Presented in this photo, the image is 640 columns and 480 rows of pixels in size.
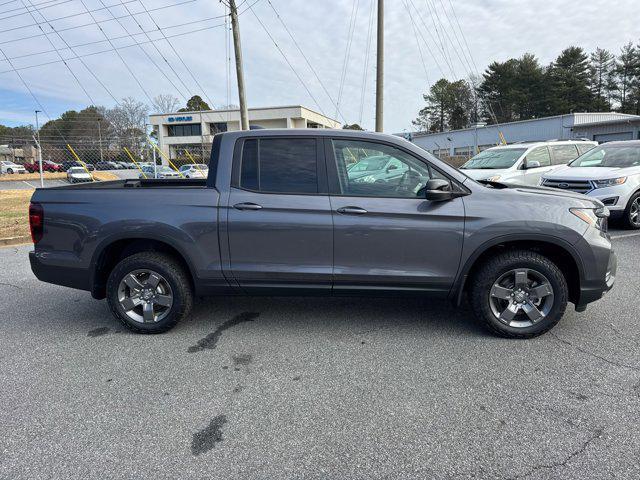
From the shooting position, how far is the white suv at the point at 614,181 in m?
8.37

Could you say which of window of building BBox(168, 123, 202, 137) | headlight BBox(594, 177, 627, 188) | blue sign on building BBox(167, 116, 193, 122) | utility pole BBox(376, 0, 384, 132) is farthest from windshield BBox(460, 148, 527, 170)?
blue sign on building BBox(167, 116, 193, 122)

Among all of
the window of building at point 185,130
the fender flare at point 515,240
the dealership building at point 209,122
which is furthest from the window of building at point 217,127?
the fender flare at point 515,240

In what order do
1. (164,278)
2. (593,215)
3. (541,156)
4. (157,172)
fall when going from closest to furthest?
(593,215), (164,278), (541,156), (157,172)

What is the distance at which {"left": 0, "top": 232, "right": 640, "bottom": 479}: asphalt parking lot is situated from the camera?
2316 mm

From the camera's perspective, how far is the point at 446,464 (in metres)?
2.28

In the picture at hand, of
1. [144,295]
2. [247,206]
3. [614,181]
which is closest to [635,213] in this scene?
[614,181]

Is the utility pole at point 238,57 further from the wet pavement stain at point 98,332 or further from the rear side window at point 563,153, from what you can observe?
the wet pavement stain at point 98,332

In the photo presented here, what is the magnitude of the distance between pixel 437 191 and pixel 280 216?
4.29ft

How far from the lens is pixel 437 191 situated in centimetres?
353

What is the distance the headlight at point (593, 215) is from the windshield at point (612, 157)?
633 cm

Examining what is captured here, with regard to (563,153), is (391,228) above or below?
below

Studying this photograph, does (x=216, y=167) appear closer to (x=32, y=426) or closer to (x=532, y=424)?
(x=32, y=426)

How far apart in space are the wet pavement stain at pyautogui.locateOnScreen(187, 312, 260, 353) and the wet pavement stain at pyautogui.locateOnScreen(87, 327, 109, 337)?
99 cm

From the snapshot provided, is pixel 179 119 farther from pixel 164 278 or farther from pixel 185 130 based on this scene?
pixel 164 278
